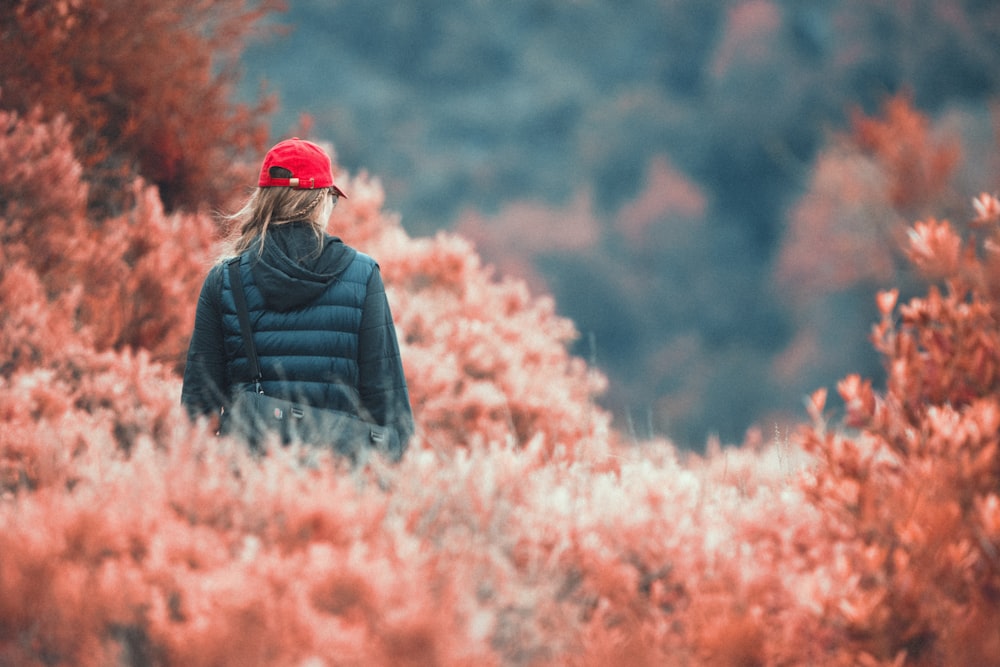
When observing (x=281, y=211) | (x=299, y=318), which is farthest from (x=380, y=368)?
(x=281, y=211)

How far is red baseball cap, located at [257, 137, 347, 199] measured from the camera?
2.89m

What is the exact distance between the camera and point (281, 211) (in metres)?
2.94

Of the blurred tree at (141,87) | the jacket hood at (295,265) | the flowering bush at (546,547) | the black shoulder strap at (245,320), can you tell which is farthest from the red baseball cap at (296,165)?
the blurred tree at (141,87)

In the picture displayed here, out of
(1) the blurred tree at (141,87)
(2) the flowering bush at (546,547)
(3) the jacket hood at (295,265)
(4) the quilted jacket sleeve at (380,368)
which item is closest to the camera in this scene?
(2) the flowering bush at (546,547)

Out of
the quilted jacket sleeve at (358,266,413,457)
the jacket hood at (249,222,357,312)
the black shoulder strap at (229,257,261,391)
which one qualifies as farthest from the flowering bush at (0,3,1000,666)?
the jacket hood at (249,222,357,312)

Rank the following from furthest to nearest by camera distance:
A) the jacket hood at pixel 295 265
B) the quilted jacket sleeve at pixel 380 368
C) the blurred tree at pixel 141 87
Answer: the blurred tree at pixel 141 87 < the quilted jacket sleeve at pixel 380 368 < the jacket hood at pixel 295 265

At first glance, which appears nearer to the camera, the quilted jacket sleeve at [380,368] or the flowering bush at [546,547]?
the flowering bush at [546,547]

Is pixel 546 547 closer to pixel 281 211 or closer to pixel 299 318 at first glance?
pixel 299 318

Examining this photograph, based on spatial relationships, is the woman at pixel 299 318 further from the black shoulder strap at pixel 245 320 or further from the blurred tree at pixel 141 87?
the blurred tree at pixel 141 87

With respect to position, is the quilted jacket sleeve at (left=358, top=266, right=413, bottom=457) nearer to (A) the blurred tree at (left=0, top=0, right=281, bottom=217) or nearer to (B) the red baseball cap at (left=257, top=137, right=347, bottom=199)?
(B) the red baseball cap at (left=257, top=137, right=347, bottom=199)

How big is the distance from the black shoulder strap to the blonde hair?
14 centimetres

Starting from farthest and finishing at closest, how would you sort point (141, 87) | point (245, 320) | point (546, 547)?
1. point (141, 87)
2. point (245, 320)
3. point (546, 547)

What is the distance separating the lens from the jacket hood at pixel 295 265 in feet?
9.30

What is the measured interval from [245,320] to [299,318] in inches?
7.8
